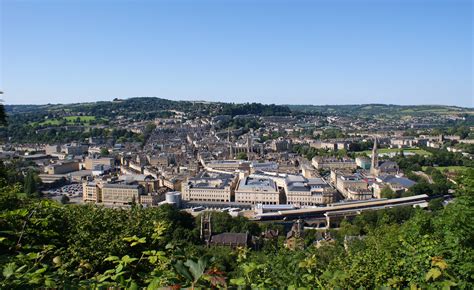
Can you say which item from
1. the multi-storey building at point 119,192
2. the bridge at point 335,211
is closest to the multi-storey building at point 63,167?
the multi-storey building at point 119,192

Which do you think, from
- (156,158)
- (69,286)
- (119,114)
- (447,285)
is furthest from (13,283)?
(119,114)

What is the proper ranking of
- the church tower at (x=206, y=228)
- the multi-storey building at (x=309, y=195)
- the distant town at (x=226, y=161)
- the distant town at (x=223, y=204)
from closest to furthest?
the distant town at (x=223, y=204)
the church tower at (x=206, y=228)
the multi-storey building at (x=309, y=195)
the distant town at (x=226, y=161)

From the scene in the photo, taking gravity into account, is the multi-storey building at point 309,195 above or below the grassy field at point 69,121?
below

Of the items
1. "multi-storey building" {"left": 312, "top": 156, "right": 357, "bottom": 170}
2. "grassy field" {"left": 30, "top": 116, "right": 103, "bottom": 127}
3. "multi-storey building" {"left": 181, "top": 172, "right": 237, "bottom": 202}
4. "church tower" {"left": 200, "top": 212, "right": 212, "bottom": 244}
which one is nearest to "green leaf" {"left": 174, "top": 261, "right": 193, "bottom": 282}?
"church tower" {"left": 200, "top": 212, "right": 212, "bottom": 244}

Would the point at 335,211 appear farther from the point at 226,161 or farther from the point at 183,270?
the point at 183,270

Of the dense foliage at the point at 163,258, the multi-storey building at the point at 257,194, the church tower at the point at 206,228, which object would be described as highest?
the dense foliage at the point at 163,258

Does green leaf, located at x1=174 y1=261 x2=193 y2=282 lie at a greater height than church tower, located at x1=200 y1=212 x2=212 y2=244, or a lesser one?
greater

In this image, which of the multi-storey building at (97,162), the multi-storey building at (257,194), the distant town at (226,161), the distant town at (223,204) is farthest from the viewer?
the multi-storey building at (97,162)

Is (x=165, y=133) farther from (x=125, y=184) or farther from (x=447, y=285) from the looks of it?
(x=447, y=285)

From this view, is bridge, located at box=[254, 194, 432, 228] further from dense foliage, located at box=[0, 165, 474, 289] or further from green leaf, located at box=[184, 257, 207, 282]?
green leaf, located at box=[184, 257, 207, 282]

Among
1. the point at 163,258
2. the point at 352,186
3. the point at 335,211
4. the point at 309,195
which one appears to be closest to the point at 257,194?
the point at 309,195

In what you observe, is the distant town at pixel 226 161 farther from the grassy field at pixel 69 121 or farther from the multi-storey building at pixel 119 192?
the grassy field at pixel 69 121
